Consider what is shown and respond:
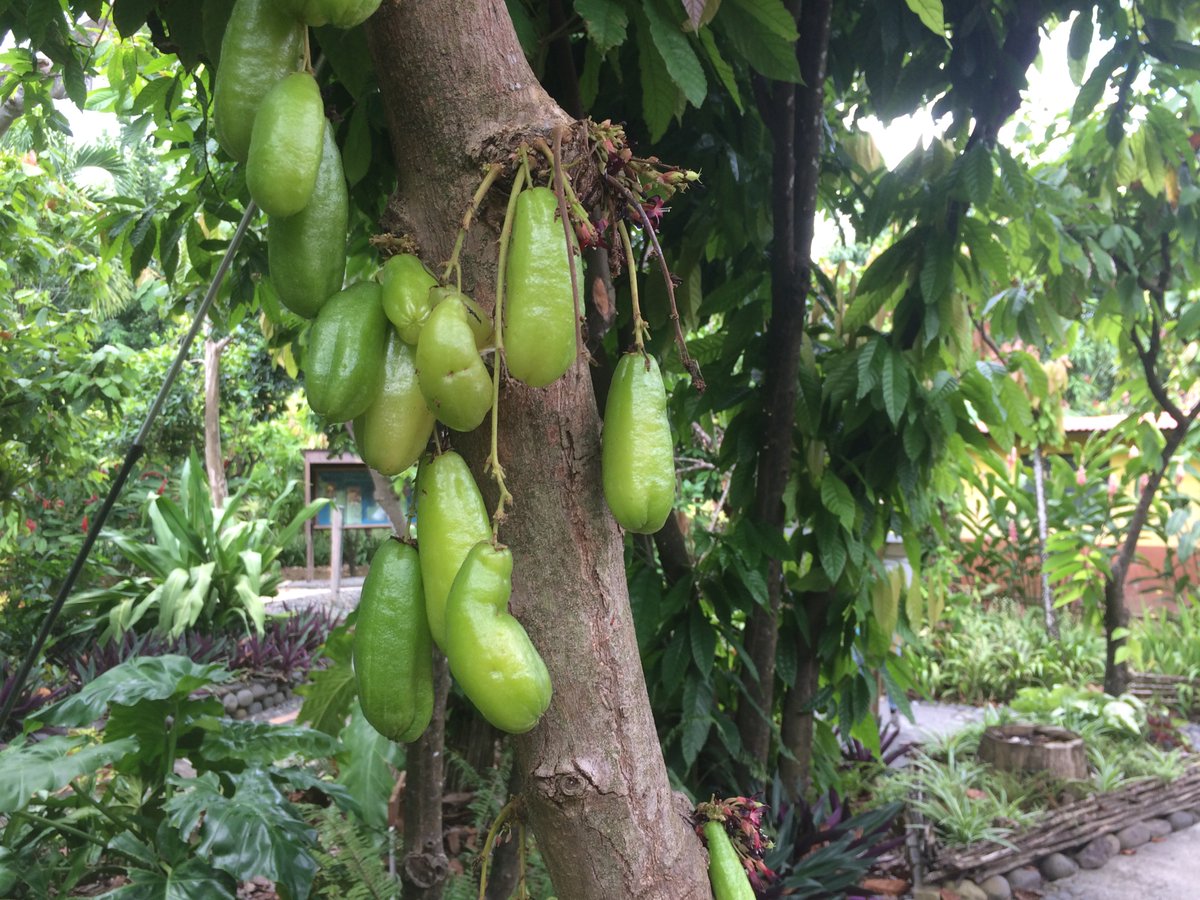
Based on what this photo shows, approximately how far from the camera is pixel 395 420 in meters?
0.61

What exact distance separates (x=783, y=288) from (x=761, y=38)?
0.91m

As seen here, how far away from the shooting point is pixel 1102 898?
11.2ft

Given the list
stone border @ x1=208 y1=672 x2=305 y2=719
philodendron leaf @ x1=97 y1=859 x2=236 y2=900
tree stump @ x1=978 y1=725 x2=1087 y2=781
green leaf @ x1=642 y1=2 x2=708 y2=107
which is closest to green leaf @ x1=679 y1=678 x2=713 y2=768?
philodendron leaf @ x1=97 y1=859 x2=236 y2=900

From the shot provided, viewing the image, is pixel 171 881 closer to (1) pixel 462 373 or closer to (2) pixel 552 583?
(2) pixel 552 583

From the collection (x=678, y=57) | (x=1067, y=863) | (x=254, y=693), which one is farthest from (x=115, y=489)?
(x=254, y=693)

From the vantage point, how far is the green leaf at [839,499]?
7.00 feet

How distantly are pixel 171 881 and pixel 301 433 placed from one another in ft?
34.7

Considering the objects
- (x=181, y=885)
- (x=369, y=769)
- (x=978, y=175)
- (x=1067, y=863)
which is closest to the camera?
(x=181, y=885)

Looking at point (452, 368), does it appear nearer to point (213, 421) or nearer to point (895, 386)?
point (895, 386)

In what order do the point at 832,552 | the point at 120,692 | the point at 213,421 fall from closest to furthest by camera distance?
the point at 120,692 < the point at 832,552 < the point at 213,421

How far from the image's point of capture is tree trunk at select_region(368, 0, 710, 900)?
62 centimetres

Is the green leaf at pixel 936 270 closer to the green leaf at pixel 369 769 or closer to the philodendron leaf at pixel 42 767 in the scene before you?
the green leaf at pixel 369 769

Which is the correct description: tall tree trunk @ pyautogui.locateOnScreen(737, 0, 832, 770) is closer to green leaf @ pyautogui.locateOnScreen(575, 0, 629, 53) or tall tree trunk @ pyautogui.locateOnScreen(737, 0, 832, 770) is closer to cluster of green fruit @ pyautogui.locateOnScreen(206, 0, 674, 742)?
green leaf @ pyautogui.locateOnScreen(575, 0, 629, 53)

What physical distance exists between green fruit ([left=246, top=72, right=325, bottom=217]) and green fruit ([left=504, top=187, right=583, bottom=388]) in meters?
0.15
